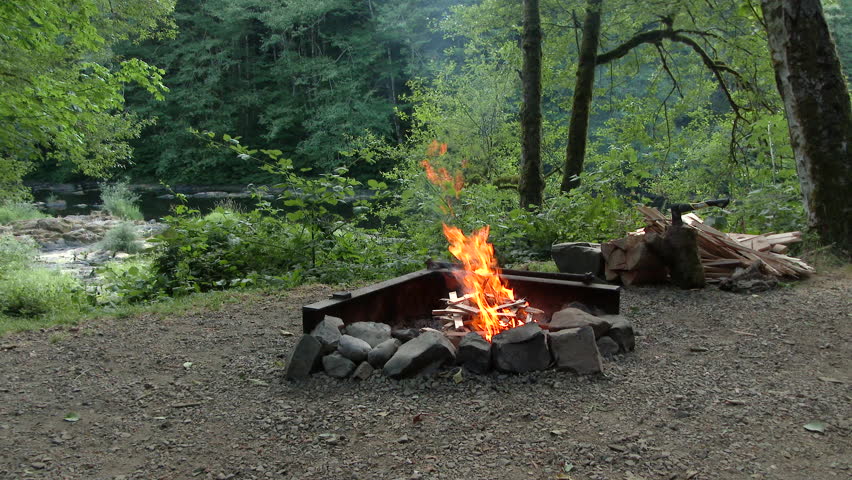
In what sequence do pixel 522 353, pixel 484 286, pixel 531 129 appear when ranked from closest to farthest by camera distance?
pixel 522 353
pixel 484 286
pixel 531 129

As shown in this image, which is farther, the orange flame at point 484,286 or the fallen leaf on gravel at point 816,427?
the orange flame at point 484,286

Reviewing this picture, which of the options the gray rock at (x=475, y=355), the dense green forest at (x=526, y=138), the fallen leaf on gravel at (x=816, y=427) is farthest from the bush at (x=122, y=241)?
the fallen leaf on gravel at (x=816, y=427)

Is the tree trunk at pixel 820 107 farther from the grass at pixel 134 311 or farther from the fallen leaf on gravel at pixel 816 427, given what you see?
the grass at pixel 134 311

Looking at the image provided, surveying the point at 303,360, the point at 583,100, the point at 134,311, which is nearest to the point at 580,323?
the point at 303,360

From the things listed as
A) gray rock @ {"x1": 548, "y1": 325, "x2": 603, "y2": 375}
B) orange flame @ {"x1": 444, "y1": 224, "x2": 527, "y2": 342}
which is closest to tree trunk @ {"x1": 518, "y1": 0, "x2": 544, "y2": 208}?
orange flame @ {"x1": 444, "y1": 224, "x2": 527, "y2": 342}

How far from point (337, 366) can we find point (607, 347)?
59.1 inches

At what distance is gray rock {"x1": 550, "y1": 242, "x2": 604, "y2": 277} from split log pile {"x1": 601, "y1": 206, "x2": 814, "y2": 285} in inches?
3.0

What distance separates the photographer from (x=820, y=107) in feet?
17.2

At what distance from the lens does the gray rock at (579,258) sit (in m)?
4.93

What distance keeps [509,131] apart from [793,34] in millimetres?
12421

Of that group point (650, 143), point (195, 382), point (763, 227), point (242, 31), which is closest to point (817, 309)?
point (763, 227)

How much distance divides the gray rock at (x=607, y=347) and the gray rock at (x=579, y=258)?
1.81 m

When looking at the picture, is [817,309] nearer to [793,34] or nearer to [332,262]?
[793,34]

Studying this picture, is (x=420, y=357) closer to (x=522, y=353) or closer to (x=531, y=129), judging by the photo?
(x=522, y=353)
